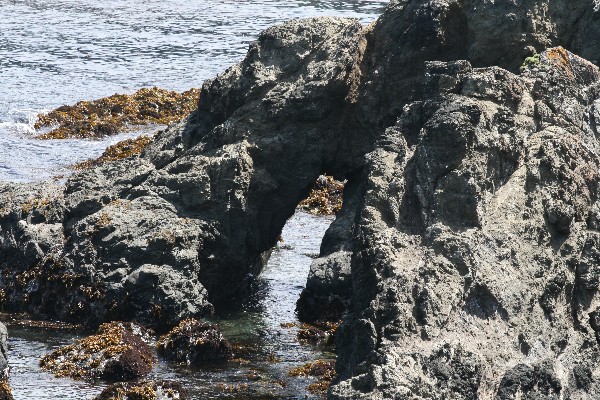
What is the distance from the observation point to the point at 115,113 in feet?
100

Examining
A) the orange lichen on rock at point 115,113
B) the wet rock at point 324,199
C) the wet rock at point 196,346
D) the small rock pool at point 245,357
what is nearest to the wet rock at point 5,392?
the small rock pool at point 245,357

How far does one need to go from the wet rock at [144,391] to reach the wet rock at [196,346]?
116 centimetres

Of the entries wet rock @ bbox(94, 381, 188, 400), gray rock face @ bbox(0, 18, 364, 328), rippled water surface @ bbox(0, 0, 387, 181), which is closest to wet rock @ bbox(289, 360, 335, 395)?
wet rock @ bbox(94, 381, 188, 400)

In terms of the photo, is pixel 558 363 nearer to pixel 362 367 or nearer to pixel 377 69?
pixel 362 367

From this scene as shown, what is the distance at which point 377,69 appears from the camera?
57.3 ft

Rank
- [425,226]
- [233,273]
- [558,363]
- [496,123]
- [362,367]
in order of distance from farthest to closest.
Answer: [233,273]
[496,123]
[425,226]
[558,363]
[362,367]

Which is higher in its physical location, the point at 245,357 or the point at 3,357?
the point at 3,357

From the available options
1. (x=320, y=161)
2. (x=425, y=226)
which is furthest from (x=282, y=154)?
(x=425, y=226)

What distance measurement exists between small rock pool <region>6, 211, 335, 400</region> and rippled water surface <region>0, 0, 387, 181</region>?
352 inches

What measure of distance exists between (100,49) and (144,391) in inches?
1210

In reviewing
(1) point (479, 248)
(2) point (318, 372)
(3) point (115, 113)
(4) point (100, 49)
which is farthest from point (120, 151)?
(1) point (479, 248)

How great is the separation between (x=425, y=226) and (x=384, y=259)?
2.34 ft

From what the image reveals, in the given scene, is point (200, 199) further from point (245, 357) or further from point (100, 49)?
point (100, 49)

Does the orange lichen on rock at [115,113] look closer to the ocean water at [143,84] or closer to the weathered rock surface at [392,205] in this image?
the ocean water at [143,84]
